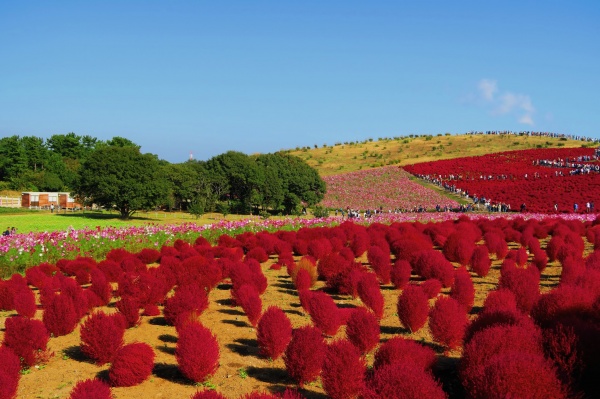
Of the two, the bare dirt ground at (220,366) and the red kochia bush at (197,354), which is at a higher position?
the red kochia bush at (197,354)

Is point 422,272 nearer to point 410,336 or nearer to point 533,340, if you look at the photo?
point 410,336

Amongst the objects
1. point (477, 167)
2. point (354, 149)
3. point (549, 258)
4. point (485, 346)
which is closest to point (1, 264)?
point (485, 346)

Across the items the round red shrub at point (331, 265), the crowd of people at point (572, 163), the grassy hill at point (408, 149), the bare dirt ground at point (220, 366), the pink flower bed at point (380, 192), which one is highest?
the grassy hill at point (408, 149)

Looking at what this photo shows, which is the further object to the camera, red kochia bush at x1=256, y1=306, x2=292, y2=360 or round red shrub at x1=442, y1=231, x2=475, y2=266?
round red shrub at x1=442, y1=231, x2=475, y2=266

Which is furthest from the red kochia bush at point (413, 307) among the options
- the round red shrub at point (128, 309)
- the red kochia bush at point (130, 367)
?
the round red shrub at point (128, 309)

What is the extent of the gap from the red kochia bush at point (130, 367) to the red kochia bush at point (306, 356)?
1.81m

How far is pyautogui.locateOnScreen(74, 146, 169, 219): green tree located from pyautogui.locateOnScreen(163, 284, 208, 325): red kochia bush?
3630cm

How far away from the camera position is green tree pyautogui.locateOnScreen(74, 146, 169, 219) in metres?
44.0

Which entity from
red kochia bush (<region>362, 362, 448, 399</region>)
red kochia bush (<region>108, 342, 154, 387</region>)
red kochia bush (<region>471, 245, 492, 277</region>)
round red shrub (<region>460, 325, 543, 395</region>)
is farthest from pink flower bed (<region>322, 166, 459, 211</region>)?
red kochia bush (<region>362, 362, 448, 399</region>)

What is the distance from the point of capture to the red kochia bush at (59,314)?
8.67m

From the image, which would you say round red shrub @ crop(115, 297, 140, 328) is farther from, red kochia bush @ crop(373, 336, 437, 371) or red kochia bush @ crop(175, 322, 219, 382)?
red kochia bush @ crop(373, 336, 437, 371)

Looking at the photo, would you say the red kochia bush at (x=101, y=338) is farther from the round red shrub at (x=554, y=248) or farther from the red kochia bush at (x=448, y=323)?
the round red shrub at (x=554, y=248)

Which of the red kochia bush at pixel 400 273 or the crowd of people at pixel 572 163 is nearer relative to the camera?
the red kochia bush at pixel 400 273

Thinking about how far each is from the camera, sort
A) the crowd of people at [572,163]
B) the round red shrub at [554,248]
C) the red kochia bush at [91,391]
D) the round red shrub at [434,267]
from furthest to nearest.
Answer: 1. the crowd of people at [572,163]
2. the round red shrub at [554,248]
3. the round red shrub at [434,267]
4. the red kochia bush at [91,391]
